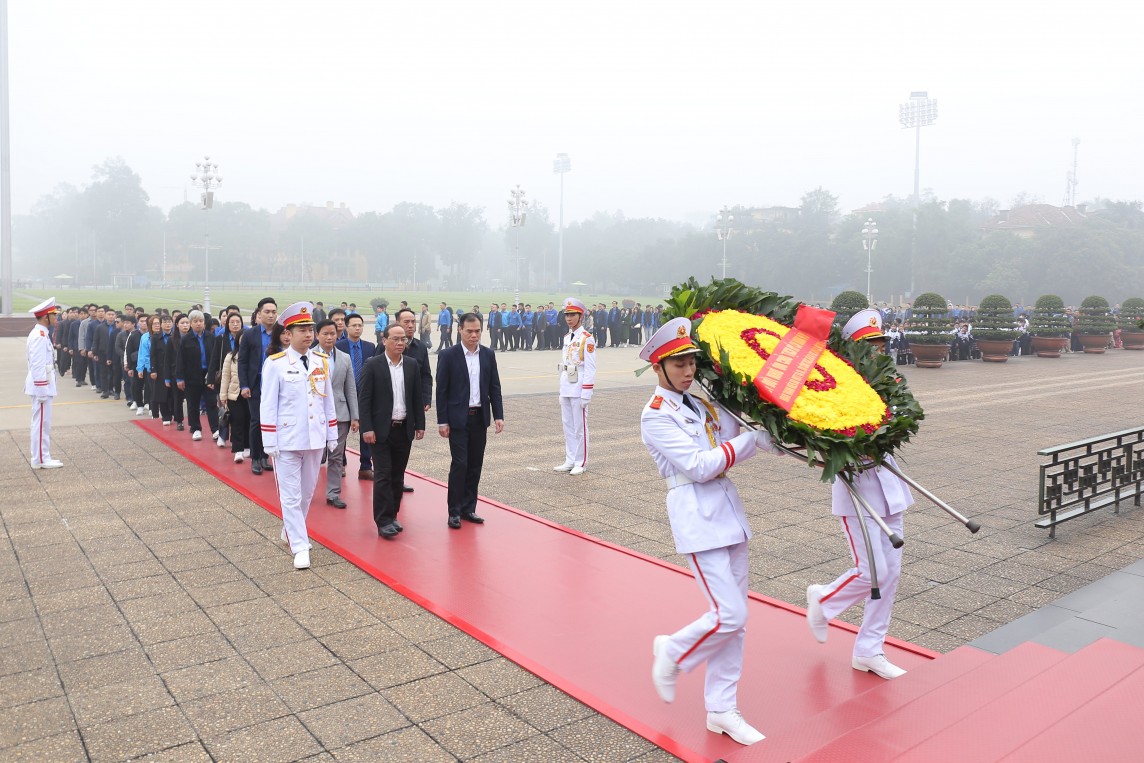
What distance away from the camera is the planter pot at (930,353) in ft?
75.5

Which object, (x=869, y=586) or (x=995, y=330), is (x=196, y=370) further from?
(x=995, y=330)

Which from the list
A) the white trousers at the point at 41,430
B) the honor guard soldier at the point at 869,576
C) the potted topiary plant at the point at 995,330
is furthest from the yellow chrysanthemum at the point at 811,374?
the potted topiary plant at the point at 995,330

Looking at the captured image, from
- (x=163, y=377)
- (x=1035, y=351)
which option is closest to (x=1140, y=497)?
(x=163, y=377)

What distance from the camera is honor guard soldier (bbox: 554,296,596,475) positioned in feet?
29.0

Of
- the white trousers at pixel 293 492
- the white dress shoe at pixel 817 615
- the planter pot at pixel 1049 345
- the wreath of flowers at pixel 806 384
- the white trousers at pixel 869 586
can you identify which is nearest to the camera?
the wreath of flowers at pixel 806 384

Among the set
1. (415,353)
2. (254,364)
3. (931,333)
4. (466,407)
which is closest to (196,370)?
(254,364)

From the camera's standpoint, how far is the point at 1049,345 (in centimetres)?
2797

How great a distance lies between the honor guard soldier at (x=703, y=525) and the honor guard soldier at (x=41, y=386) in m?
8.10

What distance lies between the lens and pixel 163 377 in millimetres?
11672

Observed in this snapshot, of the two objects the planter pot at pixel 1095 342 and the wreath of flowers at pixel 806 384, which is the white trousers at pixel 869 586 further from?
the planter pot at pixel 1095 342

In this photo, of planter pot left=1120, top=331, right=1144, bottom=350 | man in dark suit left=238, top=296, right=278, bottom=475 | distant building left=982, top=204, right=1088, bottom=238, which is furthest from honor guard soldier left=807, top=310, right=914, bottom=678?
distant building left=982, top=204, right=1088, bottom=238

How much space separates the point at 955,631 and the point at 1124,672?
0.89 meters

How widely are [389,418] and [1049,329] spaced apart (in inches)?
1093

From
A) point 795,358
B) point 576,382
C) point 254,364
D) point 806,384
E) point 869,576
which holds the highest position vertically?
point 795,358
